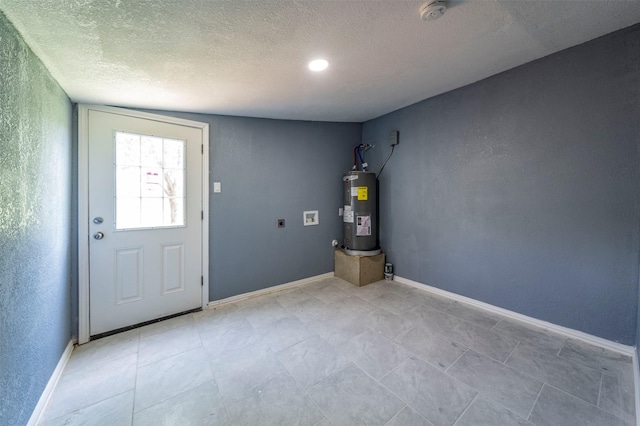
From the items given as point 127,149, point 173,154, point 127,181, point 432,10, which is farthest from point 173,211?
point 432,10

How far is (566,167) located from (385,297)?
6.61 feet

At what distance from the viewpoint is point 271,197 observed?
2.99m

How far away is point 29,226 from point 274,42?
1726 millimetres

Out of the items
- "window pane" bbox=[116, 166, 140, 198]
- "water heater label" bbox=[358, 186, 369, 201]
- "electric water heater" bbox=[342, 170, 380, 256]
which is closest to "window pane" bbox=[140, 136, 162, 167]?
"window pane" bbox=[116, 166, 140, 198]

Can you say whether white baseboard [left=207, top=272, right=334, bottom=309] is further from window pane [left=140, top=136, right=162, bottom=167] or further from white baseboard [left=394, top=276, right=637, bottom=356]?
window pane [left=140, top=136, right=162, bottom=167]

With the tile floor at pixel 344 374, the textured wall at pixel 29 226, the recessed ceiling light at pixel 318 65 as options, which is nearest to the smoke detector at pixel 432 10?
the recessed ceiling light at pixel 318 65

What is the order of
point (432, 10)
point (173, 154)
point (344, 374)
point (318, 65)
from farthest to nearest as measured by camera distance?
point (173, 154) < point (318, 65) < point (344, 374) < point (432, 10)

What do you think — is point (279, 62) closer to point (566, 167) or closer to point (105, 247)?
point (105, 247)

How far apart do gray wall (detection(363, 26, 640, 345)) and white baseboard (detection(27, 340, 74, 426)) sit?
10.8 ft

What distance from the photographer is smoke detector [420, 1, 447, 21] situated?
4.09ft

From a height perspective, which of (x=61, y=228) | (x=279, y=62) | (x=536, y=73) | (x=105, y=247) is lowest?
(x=105, y=247)

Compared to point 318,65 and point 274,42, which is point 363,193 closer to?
point 318,65

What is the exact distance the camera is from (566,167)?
6.35 ft

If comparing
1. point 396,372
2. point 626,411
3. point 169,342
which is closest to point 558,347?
point 626,411
